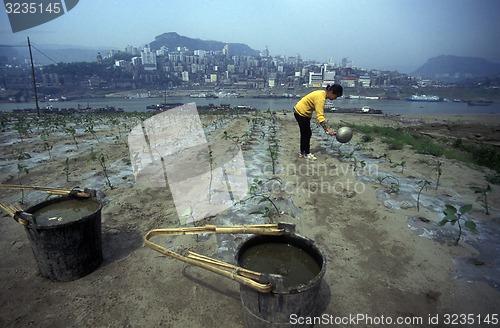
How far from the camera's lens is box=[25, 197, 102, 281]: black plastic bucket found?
2566mm

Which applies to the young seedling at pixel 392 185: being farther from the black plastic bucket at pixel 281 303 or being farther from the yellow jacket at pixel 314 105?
the black plastic bucket at pixel 281 303

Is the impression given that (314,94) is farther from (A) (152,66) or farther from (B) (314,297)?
(A) (152,66)

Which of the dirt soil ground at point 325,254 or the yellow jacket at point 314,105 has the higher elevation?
the yellow jacket at point 314,105

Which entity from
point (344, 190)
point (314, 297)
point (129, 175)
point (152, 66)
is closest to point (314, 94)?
point (344, 190)

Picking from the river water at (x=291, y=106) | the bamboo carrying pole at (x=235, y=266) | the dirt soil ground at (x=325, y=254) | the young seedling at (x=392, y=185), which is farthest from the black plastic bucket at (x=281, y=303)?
the river water at (x=291, y=106)

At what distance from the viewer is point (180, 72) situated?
124188 millimetres

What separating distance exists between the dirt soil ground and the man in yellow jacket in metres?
1.22

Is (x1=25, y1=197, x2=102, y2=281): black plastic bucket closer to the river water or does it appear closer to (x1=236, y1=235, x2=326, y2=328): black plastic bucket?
(x1=236, y1=235, x2=326, y2=328): black plastic bucket

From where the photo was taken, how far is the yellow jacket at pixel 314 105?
6.26m

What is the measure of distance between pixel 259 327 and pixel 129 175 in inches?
192

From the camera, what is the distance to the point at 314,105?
6.52 metres

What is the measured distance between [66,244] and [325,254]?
119 inches

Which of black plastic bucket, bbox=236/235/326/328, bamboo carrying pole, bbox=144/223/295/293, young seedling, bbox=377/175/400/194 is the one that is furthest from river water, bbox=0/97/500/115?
black plastic bucket, bbox=236/235/326/328

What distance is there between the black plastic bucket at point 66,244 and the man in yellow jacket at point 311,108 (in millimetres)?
5092
